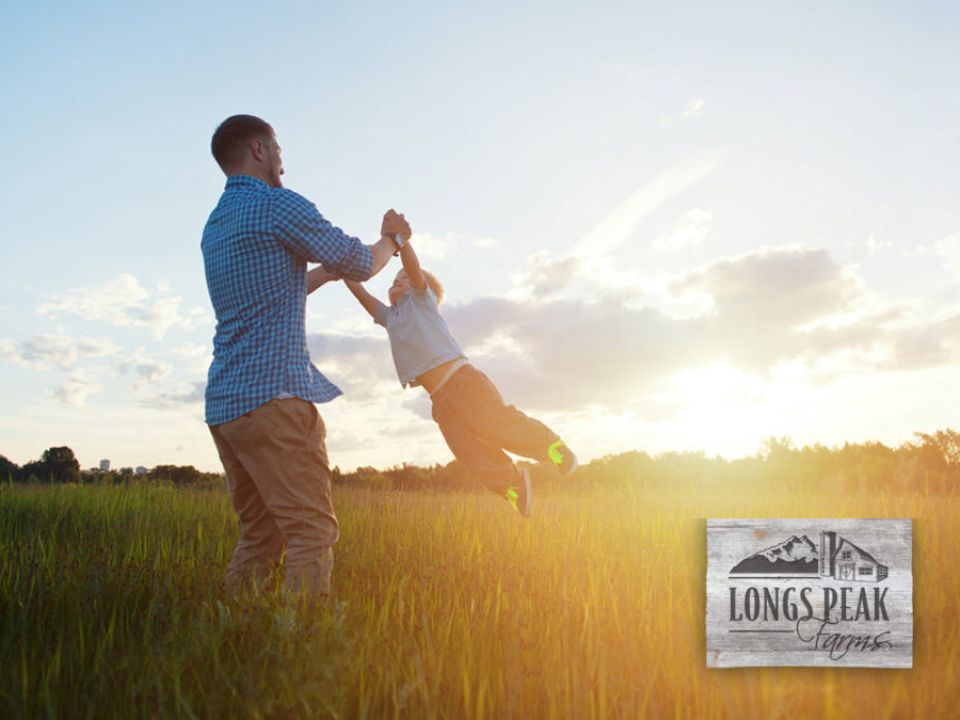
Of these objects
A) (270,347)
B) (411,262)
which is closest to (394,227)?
(270,347)

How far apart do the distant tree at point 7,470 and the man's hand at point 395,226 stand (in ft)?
25.4

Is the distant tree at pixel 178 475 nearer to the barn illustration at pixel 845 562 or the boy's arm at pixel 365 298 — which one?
the boy's arm at pixel 365 298

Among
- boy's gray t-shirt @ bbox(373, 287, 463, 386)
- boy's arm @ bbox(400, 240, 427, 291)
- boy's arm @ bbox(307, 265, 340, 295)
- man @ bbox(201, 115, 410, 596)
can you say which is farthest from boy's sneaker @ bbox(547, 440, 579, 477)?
man @ bbox(201, 115, 410, 596)

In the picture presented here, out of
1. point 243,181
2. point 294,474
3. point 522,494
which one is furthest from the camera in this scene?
point 522,494

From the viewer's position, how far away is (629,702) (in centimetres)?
267

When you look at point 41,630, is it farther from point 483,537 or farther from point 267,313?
point 483,537

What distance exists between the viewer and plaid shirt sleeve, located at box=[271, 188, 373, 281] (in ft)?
11.5

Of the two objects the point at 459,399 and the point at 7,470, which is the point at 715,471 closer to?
the point at 459,399

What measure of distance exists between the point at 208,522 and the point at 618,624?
14.7 ft

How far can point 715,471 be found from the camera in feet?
42.5

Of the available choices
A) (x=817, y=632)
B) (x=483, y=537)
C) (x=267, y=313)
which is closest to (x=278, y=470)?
(x=267, y=313)

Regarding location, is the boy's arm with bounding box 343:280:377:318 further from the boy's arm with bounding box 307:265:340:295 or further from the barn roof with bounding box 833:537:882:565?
the barn roof with bounding box 833:537:882:565

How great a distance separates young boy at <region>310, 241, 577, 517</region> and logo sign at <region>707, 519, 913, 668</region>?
133 inches

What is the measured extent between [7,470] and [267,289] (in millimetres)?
8584
